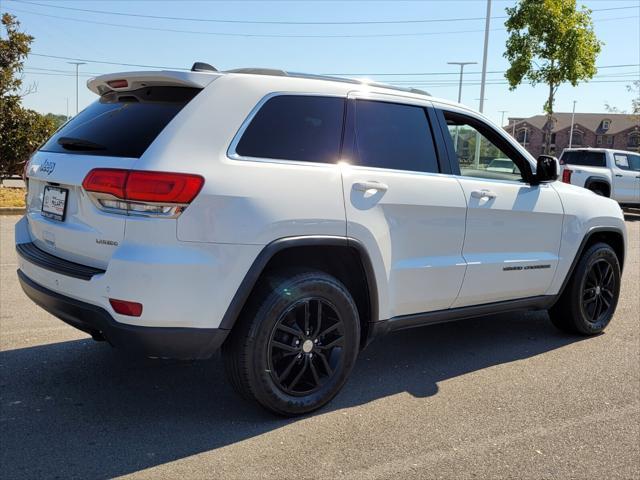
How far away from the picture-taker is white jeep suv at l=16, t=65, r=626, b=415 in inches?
118

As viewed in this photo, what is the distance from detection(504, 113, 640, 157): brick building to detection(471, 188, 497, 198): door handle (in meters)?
82.9

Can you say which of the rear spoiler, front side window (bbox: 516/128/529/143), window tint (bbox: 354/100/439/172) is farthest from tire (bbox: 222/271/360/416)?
front side window (bbox: 516/128/529/143)

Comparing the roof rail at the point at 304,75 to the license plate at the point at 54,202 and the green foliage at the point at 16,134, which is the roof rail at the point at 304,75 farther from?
the green foliage at the point at 16,134

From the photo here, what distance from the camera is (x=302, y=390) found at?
11.7 feet

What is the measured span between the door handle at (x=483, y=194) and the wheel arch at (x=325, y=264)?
1046 millimetres

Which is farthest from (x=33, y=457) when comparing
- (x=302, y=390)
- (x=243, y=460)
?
(x=302, y=390)

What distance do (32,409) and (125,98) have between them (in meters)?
1.83

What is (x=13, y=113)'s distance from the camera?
45.3 ft

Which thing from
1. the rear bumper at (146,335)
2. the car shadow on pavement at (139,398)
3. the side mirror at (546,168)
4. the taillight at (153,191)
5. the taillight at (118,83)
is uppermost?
the taillight at (118,83)

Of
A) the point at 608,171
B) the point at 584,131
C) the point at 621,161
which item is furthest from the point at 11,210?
the point at 584,131

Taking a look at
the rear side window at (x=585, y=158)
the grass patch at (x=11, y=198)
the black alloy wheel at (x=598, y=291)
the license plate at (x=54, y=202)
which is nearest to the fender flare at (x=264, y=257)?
the license plate at (x=54, y=202)

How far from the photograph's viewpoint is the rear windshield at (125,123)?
3180mm

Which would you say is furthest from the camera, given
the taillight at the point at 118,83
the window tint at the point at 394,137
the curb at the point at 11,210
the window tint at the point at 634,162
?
the window tint at the point at 634,162

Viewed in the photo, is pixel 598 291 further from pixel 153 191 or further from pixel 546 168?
pixel 153 191
